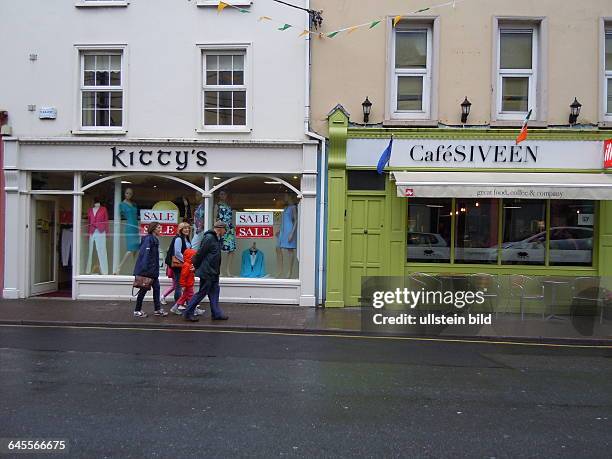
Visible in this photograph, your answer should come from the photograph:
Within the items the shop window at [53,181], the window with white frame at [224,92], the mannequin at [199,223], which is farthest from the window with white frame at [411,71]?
the shop window at [53,181]

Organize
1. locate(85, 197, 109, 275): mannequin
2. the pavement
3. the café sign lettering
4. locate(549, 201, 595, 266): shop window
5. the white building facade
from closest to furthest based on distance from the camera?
the pavement
locate(549, 201, 595, 266): shop window
the white building facade
the café sign lettering
locate(85, 197, 109, 275): mannequin

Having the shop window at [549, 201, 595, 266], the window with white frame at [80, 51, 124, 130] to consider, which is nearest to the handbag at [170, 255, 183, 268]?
the window with white frame at [80, 51, 124, 130]

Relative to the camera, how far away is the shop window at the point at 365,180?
41.3ft

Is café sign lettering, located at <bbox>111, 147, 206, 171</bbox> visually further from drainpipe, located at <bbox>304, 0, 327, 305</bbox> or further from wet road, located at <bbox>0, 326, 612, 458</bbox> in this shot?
wet road, located at <bbox>0, 326, 612, 458</bbox>

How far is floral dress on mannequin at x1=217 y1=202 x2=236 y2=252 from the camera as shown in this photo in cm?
1318

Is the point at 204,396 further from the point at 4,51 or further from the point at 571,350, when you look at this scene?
the point at 4,51

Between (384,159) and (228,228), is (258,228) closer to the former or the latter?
(228,228)

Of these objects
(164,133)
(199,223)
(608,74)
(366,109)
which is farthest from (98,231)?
→ (608,74)

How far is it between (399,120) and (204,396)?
824 centimetres

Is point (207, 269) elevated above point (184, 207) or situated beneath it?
situated beneath

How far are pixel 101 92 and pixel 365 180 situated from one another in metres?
6.17

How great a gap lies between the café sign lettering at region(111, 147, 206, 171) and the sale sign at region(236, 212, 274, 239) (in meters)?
1.53

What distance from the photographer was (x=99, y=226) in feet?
44.3

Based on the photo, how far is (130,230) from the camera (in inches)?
532
